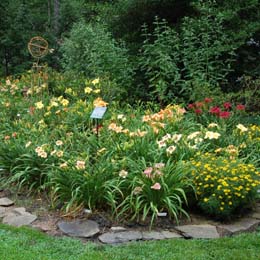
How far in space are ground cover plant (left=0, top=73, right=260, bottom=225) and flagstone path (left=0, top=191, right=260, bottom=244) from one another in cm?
12

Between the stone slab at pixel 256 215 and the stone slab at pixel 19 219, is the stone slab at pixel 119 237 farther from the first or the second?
the stone slab at pixel 256 215

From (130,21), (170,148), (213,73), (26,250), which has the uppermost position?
(130,21)

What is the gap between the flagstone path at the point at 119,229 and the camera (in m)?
3.58

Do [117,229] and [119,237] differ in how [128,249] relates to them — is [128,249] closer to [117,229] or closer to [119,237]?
[119,237]

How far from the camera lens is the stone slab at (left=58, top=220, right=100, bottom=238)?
3629 mm

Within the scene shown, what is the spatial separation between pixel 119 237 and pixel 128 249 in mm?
251

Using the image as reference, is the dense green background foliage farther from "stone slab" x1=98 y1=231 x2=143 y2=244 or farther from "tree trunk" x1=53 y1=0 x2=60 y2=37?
"tree trunk" x1=53 y1=0 x2=60 y2=37

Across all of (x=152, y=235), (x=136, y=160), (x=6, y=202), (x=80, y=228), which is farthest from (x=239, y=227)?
(x=6, y=202)

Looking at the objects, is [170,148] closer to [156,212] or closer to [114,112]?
[156,212]

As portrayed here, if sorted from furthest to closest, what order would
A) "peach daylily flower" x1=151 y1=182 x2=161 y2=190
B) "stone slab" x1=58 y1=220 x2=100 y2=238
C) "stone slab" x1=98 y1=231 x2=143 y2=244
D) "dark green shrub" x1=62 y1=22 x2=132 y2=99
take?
"dark green shrub" x1=62 y1=22 x2=132 y2=99, "peach daylily flower" x1=151 y1=182 x2=161 y2=190, "stone slab" x1=58 y1=220 x2=100 y2=238, "stone slab" x1=98 y1=231 x2=143 y2=244

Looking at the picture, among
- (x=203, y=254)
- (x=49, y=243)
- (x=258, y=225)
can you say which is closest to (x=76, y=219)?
(x=49, y=243)

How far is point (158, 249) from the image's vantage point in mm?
3301

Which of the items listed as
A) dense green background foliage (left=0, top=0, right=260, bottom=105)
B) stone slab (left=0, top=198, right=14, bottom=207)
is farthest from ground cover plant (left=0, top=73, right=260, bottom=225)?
dense green background foliage (left=0, top=0, right=260, bottom=105)

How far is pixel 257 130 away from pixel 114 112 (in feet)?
5.83
